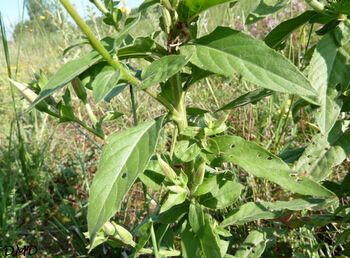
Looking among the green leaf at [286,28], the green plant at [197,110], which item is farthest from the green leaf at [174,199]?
the green leaf at [286,28]

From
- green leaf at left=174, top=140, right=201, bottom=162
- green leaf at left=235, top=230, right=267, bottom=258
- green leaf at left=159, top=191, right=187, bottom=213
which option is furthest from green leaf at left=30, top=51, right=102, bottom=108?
green leaf at left=235, top=230, right=267, bottom=258

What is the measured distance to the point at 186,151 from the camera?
0.94 metres

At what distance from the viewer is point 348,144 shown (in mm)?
1050

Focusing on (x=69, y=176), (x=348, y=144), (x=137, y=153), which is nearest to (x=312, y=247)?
(x=348, y=144)

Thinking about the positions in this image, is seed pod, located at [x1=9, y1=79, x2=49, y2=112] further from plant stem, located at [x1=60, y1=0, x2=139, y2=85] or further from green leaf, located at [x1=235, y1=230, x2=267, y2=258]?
green leaf, located at [x1=235, y1=230, x2=267, y2=258]

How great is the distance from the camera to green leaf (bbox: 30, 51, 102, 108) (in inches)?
26.7

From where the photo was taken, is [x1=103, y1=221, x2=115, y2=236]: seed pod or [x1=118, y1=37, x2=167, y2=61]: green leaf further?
[x1=103, y1=221, x2=115, y2=236]: seed pod

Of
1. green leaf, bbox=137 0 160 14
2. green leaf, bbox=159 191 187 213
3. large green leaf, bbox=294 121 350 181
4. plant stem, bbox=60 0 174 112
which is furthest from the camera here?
large green leaf, bbox=294 121 350 181

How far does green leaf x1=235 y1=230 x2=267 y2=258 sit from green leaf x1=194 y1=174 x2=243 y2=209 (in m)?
0.34

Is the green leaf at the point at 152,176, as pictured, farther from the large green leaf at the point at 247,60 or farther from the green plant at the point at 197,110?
the large green leaf at the point at 247,60

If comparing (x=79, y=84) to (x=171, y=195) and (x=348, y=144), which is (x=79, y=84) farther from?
(x=348, y=144)

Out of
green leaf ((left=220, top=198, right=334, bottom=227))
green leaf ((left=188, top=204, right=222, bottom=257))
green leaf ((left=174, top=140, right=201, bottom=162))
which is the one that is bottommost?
green leaf ((left=220, top=198, right=334, bottom=227))

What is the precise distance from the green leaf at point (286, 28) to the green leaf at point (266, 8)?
0.07m

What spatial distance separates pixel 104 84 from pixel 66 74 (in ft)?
0.28
